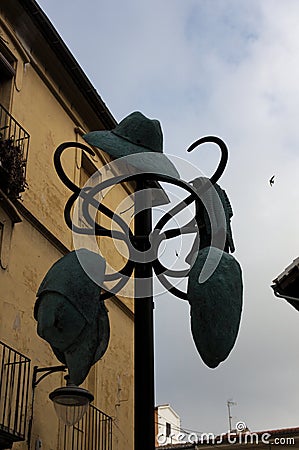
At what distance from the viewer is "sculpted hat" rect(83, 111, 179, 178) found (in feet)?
7.91

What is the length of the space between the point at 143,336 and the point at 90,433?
816 cm

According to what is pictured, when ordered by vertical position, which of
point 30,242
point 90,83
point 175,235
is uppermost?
point 90,83

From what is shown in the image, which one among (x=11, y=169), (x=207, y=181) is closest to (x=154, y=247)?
(x=207, y=181)

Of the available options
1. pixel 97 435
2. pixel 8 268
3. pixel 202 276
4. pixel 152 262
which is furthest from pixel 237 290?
pixel 97 435

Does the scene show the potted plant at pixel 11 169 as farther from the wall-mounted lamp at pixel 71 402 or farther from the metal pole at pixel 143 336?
the metal pole at pixel 143 336

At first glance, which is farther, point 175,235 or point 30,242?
point 30,242

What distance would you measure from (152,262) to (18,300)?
653cm

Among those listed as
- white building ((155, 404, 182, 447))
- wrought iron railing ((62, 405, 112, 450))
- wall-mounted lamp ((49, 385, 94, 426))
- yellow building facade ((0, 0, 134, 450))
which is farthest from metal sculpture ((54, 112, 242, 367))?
white building ((155, 404, 182, 447))

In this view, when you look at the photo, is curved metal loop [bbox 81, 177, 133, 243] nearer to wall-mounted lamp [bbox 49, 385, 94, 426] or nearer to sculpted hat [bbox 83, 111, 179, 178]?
sculpted hat [bbox 83, 111, 179, 178]

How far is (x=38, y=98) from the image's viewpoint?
10.3 meters

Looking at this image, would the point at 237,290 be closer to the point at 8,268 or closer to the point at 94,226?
the point at 94,226

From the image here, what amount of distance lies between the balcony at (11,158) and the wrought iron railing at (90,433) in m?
3.18

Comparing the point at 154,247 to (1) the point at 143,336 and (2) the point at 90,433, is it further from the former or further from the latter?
(2) the point at 90,433

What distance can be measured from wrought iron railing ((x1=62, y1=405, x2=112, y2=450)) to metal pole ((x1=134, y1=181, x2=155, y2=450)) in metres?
7.23
